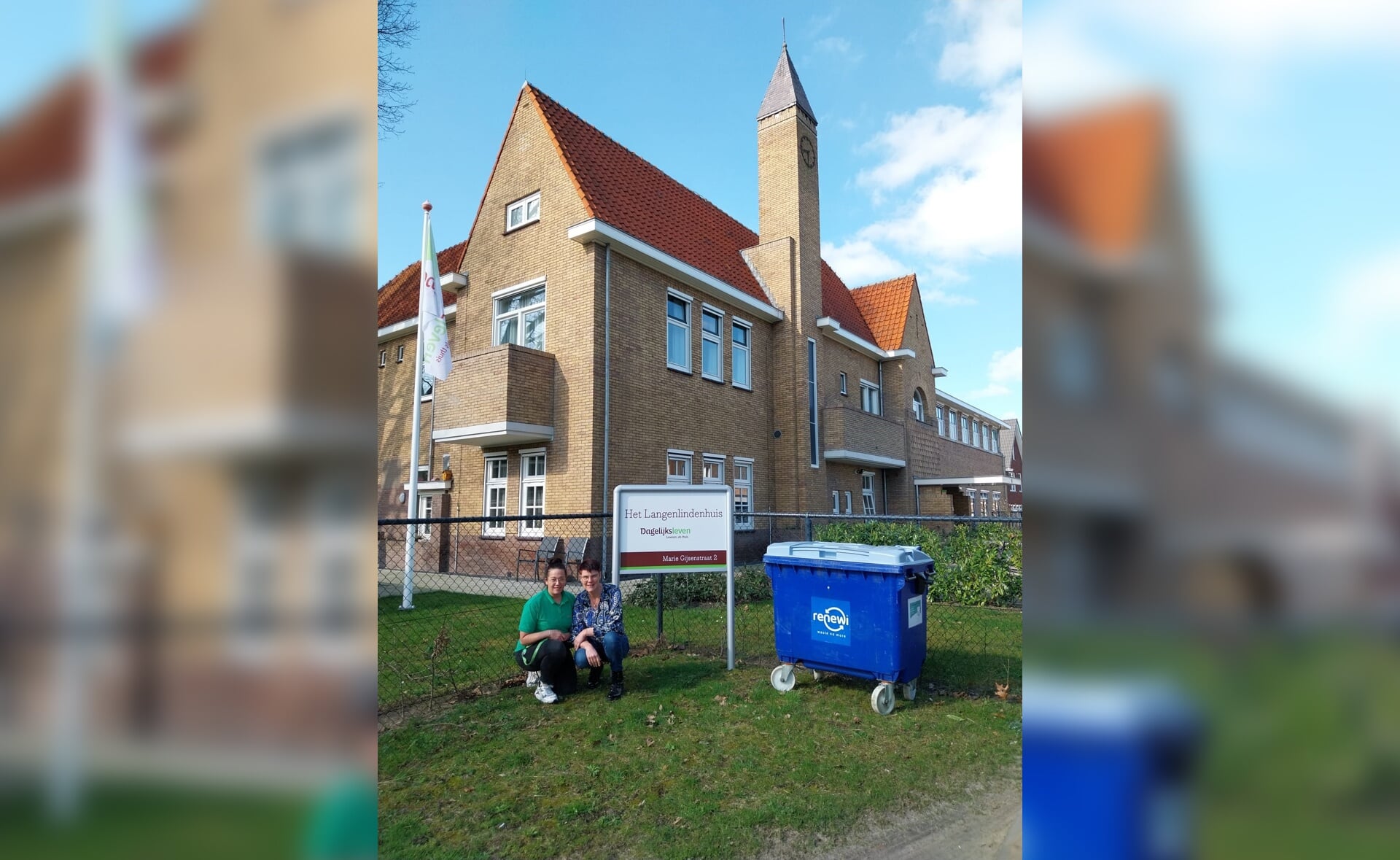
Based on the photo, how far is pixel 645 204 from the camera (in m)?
16.7

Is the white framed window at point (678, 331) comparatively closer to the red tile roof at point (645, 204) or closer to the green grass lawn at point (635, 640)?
the red tile roof at point (645, 204)

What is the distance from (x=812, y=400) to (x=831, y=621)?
13615 mm

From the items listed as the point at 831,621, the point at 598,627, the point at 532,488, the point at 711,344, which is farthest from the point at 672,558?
the point at 711,344

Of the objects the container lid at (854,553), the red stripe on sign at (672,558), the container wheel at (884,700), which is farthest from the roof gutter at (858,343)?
the container wheel at (884,700)

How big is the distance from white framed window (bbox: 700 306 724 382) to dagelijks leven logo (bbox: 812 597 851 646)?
10730 mm

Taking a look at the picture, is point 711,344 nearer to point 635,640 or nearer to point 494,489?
point 494,489
